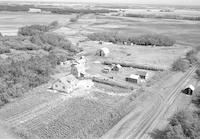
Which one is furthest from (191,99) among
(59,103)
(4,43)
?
(4,43)

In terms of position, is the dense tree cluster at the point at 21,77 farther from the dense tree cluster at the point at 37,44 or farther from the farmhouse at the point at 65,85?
the dense tree cluster at the point at 37,44

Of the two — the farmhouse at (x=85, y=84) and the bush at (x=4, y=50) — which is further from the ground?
the bush at (x=4, y=50)

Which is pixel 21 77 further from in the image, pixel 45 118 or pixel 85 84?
pixel 45 118

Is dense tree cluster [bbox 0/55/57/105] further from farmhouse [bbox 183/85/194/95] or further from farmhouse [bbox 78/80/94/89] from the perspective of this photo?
farmhouse [bbox 183/85/194/95]

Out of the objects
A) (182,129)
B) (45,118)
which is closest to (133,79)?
(182,129)

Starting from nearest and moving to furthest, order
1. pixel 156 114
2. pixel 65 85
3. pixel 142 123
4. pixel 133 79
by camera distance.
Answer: pixel 142 123, pixel 156 114, pixel 65 85, pixel 133 79

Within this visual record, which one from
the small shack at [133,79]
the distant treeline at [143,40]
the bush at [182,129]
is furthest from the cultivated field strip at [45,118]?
the distant treeline at [143,40]

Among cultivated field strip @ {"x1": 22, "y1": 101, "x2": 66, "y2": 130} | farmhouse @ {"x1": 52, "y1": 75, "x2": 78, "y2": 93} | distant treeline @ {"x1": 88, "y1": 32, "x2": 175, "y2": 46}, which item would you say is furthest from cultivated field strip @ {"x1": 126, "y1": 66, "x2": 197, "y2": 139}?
distant treeline @ {"x1": 88, "y1": 32, "x2": 175, "y2": 46}
